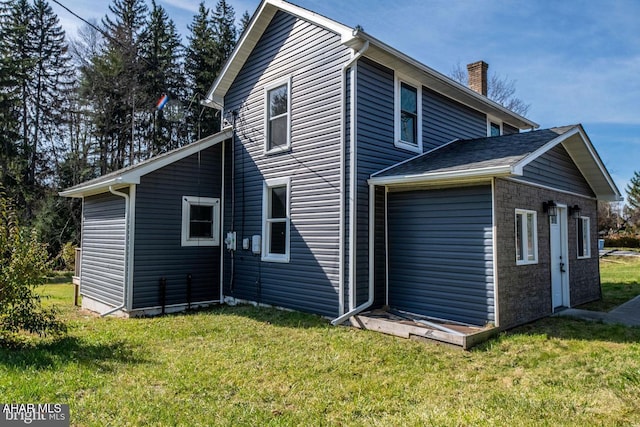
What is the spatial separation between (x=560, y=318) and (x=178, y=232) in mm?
8121

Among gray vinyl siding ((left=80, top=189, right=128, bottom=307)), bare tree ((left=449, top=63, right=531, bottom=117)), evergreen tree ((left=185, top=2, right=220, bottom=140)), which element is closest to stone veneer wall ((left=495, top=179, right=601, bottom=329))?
gray vinyl siding ((left=80, top=189, right=128, bottom=307))

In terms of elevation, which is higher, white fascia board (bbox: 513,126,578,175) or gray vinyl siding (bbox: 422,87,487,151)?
gray vinyl siding (bbox: 422,87,487,151)

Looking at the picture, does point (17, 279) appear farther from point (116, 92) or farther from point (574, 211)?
point (116, 92)

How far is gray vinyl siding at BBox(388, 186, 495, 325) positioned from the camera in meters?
6.48

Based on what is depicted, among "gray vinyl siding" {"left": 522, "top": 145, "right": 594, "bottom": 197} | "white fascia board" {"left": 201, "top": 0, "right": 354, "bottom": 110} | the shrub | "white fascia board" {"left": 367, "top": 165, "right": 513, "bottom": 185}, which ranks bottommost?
the shrub

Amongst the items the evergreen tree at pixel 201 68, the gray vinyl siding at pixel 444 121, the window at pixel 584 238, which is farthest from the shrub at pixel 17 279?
the evergreen tree at pixel 201 68

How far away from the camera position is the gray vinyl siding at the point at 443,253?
21.2 feet

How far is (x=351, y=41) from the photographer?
23.5 ft

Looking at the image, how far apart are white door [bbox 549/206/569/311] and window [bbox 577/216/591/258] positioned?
1.10 m

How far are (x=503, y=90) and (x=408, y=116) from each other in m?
20.9

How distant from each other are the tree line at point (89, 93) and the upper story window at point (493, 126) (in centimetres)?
1414

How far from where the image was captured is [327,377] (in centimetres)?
470

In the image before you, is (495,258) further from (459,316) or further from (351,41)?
(351,41)

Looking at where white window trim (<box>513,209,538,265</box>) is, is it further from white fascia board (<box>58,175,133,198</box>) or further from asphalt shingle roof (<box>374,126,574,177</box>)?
white fascia board (<box>58,175,133,198</box>)
